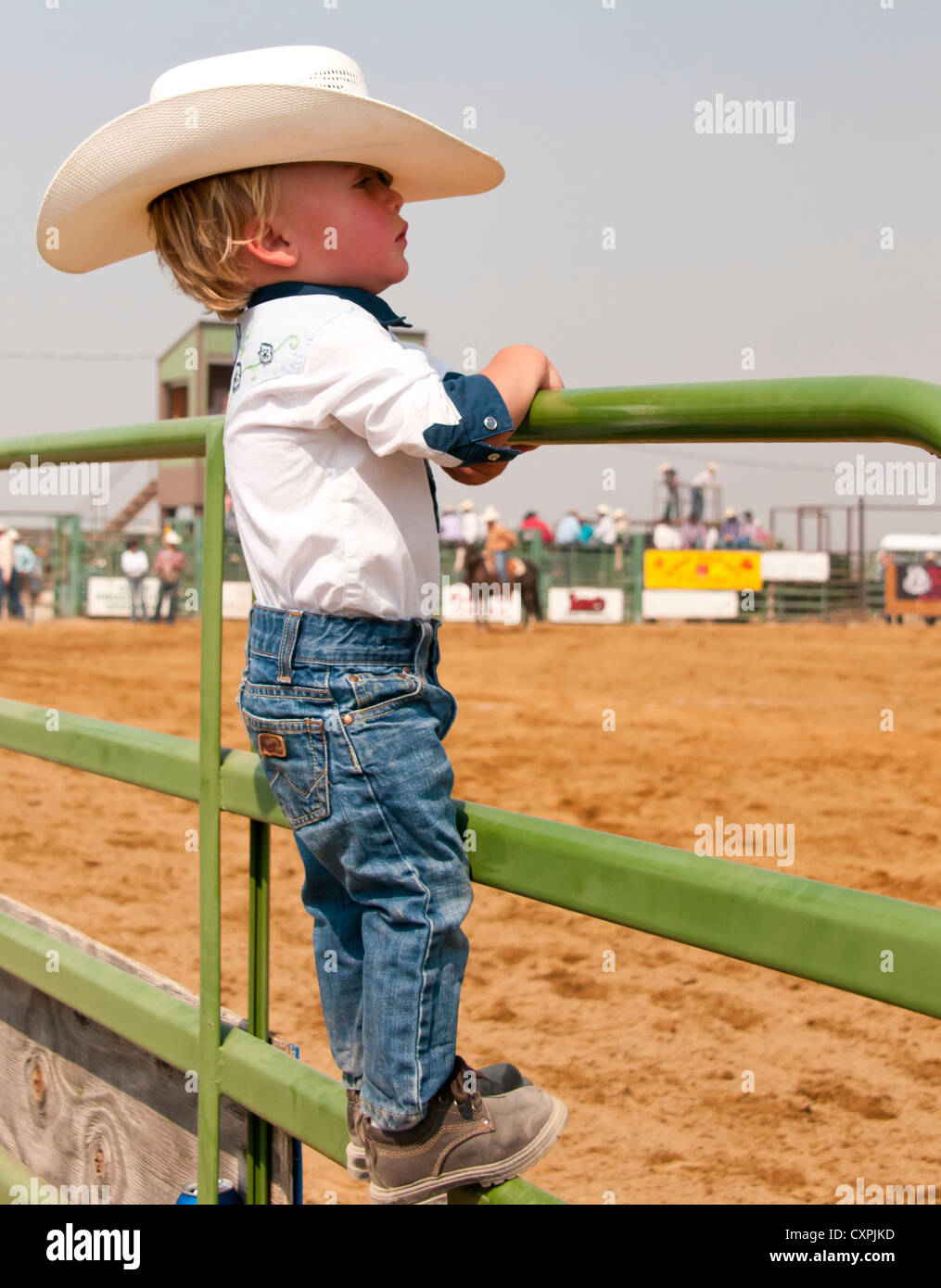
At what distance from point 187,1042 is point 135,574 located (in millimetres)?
18340

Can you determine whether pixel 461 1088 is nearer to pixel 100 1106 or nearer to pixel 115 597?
pixel 100 1106

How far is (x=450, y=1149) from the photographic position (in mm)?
1319

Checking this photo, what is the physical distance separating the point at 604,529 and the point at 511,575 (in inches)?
159

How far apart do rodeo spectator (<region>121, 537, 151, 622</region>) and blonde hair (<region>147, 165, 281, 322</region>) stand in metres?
18.4

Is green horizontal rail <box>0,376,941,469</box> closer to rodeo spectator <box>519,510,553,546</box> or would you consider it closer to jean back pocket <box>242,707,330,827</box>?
jean back pocket <box>242,707,330,827</box>

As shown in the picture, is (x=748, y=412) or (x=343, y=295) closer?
(x=748, y=412)

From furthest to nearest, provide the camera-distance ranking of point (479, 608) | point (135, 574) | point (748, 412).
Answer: point (135, 574) < point (479, 608) < point (748, 412)

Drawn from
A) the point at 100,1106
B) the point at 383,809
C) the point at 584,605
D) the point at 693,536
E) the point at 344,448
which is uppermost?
the point at 693,536

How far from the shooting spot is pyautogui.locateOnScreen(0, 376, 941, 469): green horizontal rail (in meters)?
0.97

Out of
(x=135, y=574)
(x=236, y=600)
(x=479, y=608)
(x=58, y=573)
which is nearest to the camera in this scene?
(x=236, y=600)

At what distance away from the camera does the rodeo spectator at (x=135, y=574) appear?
1931cm

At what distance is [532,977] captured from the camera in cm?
366

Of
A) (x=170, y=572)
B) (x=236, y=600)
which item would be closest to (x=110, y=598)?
(x=170, y=572)

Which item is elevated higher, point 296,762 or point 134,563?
point 134,563
